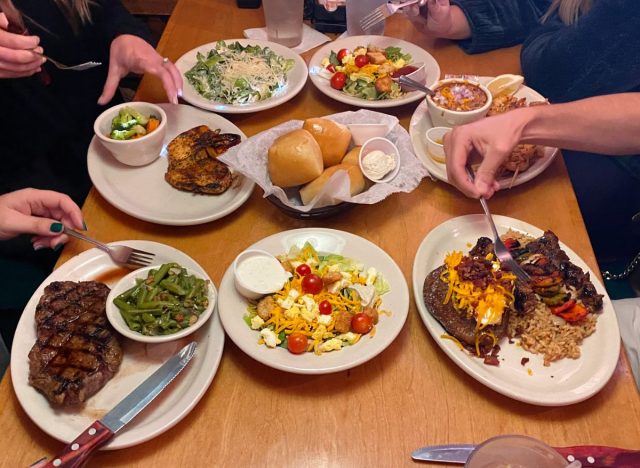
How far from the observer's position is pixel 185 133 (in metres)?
1.95

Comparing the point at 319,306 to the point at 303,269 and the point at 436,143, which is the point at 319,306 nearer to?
the point at 303,269

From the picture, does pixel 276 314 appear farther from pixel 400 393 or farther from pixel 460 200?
pixel 460 200

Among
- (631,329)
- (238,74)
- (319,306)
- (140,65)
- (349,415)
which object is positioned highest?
(140,65)

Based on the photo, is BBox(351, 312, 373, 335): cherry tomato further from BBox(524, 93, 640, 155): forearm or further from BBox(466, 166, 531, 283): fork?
BBox(524, 93, 640, 155): forearm

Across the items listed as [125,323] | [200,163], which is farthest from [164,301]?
[200,163]

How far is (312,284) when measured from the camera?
1451 mm

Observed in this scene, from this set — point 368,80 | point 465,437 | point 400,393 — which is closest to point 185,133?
point 368,80

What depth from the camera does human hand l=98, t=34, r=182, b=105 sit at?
207 centimetres

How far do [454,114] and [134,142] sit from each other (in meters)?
1.22

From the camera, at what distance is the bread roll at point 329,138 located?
1.78 m

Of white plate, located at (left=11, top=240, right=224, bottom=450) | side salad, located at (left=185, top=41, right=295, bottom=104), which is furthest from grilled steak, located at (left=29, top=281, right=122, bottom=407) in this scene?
side salad, located at (left=185, top=41, right=295, bottom=104)

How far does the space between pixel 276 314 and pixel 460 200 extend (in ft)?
2.90

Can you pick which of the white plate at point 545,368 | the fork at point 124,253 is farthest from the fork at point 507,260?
the fork at point 124,253

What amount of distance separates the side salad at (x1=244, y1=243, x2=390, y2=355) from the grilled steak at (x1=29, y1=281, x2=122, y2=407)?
1.29 feet
